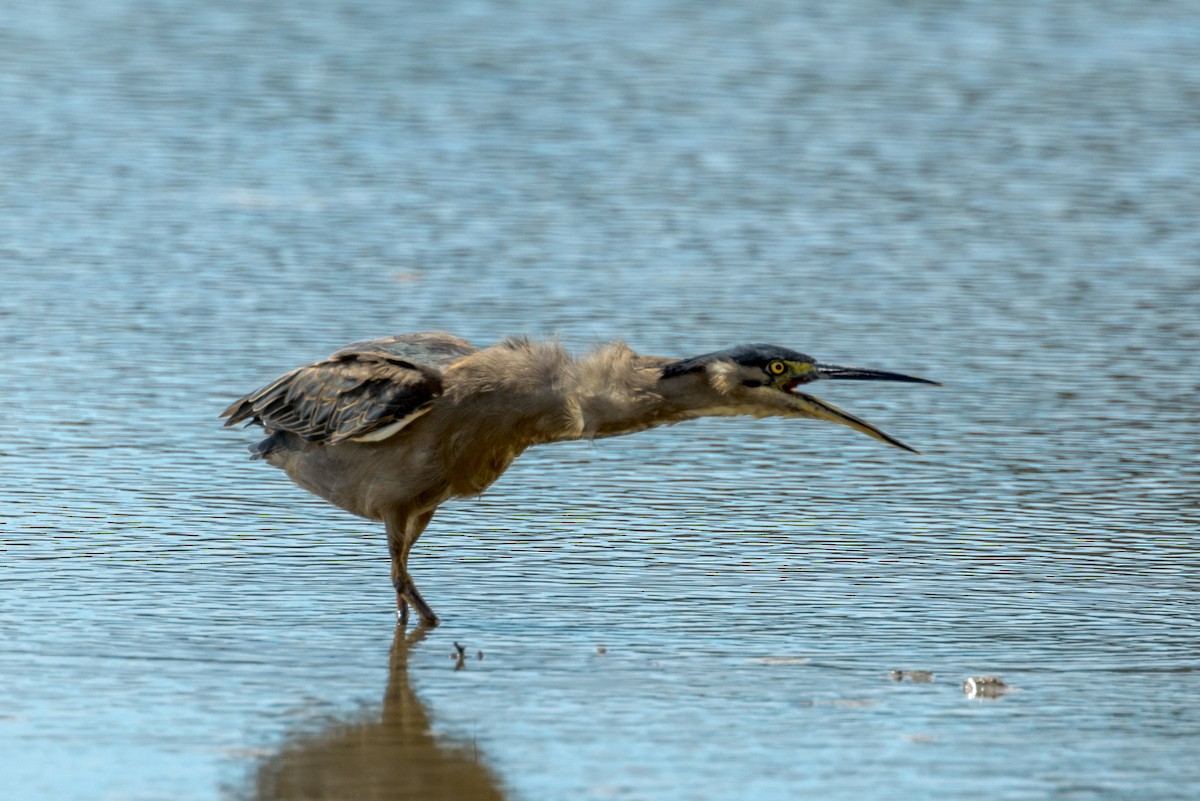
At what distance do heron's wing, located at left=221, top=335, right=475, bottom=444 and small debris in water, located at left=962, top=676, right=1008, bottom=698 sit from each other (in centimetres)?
230

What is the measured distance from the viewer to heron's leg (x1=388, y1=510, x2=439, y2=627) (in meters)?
8.02

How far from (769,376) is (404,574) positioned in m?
1.64

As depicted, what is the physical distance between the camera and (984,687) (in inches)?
282

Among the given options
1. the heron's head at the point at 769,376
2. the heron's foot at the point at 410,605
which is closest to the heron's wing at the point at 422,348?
the heron's foot at the point at 410,605

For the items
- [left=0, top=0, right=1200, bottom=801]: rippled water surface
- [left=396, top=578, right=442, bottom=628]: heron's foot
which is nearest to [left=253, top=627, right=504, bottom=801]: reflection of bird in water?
[left=0, top=0, right=1200, bottom=801]: rippled water surface

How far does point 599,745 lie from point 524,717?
39 cm

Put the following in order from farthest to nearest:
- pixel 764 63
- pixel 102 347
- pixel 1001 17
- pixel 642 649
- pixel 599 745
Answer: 1. pixel 1001 17
2. pixel 764 63
3. pixel 102 347
4. pixel 642 649
5. pixel 599 745

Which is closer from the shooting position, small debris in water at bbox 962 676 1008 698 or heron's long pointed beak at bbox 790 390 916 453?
small debris in water at bbox 962 676 1008 698

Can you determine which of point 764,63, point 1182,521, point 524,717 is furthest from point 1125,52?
point 524,717

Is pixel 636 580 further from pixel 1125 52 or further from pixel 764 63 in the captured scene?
pixel 1125 52

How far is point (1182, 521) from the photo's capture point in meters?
9.24

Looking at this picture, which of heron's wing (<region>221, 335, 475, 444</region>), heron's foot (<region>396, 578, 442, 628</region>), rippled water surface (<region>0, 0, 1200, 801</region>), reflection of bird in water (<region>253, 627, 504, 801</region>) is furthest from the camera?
heron's wing (<region>221, 335, 475, 444</region>)

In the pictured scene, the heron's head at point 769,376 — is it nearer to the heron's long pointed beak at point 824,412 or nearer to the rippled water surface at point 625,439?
the heron's long pointed beak at point 824,412

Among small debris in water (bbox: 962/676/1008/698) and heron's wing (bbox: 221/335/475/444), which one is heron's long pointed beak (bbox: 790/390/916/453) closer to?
small debris in water (bbox: 962/676/1008/698)
